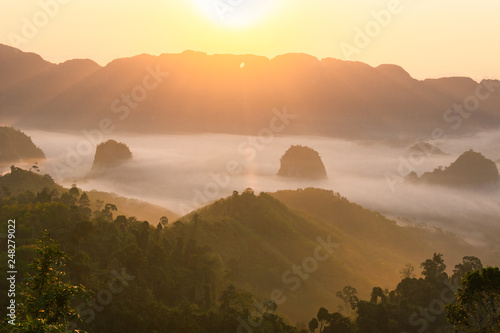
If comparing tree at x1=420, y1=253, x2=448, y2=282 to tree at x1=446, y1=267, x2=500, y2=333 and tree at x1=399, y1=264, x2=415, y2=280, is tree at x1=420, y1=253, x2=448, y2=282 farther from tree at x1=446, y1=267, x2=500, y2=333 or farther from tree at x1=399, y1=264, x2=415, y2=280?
tree at x1=446, y1=267, x2=500, y2=333

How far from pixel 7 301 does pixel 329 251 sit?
106m

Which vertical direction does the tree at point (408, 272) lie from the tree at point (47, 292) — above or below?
below

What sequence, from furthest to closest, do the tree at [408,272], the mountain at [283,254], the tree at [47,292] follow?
the tree at [408,272] < the mountain at [283,254] < the tree at [47,292]

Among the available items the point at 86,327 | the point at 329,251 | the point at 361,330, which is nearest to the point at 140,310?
the point at 86,327

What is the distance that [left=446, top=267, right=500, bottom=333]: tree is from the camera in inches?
1396

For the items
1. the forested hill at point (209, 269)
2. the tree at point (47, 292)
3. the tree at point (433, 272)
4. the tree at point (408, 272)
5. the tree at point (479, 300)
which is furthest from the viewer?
the tree at point (408, 272)

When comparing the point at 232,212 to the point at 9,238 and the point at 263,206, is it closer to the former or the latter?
A: the point at 263,206

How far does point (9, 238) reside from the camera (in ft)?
249

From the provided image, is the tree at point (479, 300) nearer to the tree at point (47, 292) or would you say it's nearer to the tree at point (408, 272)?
the tree at point (47, 292)

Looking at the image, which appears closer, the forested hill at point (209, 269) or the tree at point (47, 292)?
the tree at point (47, 292)

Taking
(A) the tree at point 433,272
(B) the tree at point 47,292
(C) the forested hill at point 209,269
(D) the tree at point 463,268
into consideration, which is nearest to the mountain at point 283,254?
(C) the forested hill at point 209,269

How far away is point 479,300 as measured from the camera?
36438 mm

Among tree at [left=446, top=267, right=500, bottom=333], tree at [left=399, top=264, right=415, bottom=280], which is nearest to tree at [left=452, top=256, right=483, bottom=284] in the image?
tree at [left=399, top=264, right=415, bottom=280]

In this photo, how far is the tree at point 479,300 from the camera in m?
35.5
